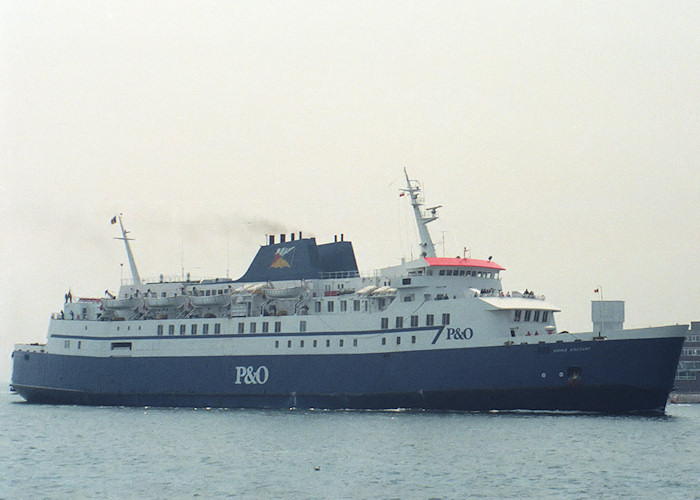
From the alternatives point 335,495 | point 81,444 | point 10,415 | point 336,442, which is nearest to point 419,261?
point 336,442

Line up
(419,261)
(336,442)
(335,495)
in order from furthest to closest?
(419,261) < (336,442) < (335,495)

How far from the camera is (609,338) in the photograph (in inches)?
1766

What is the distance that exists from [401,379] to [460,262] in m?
7.06

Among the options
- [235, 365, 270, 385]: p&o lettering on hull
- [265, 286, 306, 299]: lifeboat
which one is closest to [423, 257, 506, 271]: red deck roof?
[265, 286, 306, 299]: lifeboat

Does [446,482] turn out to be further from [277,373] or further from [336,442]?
[277,373]

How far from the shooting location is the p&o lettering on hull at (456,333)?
47562 millimetres

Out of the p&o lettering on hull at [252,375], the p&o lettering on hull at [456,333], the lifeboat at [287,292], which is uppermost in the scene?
the lifeboat at [287,292]

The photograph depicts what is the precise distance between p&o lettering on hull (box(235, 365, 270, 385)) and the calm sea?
3.97 m

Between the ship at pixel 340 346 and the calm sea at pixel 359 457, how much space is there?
1687 mm

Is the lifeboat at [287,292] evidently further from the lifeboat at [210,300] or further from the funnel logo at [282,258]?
the lifeboat at [210,300]

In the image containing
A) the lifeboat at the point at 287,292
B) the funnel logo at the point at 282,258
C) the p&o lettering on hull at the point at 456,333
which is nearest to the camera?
the p&o lettering on hull at the point at 456,333

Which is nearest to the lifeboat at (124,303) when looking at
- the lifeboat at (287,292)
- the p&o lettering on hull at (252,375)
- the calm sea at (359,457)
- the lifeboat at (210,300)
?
the lifeboat at (210,300)

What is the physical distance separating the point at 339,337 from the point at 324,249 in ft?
22.0

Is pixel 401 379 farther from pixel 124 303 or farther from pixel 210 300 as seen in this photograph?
pixel 124 303
